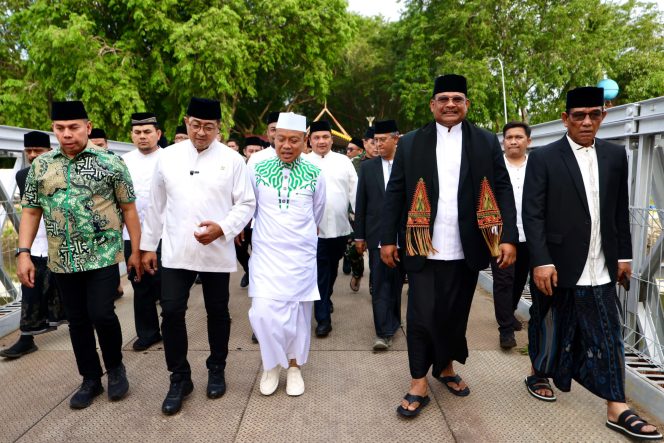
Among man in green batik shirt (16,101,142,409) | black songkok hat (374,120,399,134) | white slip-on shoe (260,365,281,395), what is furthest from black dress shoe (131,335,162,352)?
black songkok hat (374,120,399,134)

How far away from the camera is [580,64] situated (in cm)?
2253

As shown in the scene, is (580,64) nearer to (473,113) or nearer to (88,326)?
(473,113)

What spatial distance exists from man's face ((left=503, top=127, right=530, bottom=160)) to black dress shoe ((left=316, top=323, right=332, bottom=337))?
2353 mm

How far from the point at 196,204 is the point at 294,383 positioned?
1426 millimetres

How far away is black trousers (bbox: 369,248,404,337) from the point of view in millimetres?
4363

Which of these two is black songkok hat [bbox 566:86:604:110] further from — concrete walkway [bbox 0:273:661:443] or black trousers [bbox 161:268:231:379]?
black trousers [bbox 161:268:231:379]

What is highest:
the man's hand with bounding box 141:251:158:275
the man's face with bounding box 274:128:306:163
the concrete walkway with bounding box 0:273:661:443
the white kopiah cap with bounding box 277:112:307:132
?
the white kopiah cap with bounding box 277:112:307:132

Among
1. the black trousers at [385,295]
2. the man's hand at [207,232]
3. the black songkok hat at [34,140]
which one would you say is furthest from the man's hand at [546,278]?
the black songkok hat at [34,140]

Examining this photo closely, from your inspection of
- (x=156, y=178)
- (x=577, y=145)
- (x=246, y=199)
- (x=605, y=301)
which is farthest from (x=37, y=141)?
(x=605, y=301)

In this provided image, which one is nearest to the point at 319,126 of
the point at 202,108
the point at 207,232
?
the point at 202,108

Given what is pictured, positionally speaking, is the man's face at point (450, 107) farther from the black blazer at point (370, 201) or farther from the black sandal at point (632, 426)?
A: the black sandal at point (632, 426)

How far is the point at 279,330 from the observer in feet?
11.3

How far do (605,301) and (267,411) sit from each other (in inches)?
87.4

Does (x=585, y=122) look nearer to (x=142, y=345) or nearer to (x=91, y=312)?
(x=91, y=312)
